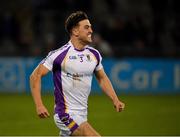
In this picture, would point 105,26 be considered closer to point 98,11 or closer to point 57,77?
point 98,11

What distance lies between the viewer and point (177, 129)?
13.3 m

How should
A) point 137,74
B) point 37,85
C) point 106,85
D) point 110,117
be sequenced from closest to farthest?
1. point 37,85
2. point 106,85
3. point 110,117
4. point 137,74

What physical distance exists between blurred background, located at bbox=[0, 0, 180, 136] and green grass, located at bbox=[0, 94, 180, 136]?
4 centimetres

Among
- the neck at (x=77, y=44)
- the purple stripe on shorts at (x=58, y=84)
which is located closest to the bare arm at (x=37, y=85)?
the purple stripe on shorts at (x=58, y=84)

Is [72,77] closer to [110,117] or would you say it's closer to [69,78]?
[69,78]

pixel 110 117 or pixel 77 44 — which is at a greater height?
pixel 77 44

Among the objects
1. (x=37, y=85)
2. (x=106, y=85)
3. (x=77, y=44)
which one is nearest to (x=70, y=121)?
(x=37, y=85)

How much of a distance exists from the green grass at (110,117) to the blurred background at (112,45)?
0.04 m

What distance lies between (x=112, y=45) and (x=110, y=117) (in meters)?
6.13

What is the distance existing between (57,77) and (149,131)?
5901 millimetres

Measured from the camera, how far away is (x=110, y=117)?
15570mm

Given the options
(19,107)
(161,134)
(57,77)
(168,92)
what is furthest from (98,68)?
(168,92)

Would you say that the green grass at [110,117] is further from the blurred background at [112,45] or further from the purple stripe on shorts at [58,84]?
the purple stripe on shorts at [58,84]

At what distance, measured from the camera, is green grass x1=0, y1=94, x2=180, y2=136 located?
13266 mm
